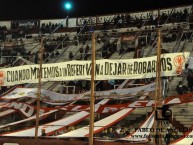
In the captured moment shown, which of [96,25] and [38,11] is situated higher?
[38,11]

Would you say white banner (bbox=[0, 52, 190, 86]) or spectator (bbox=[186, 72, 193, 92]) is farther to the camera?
spectator (bbox=[186, 72, 193, 92])

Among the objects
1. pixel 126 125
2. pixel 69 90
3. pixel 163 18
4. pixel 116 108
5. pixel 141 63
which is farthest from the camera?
pixel 163 18

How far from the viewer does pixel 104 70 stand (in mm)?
9867

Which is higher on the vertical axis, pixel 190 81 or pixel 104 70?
pixel 104 70

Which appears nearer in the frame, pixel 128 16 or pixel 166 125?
pixel 166 125

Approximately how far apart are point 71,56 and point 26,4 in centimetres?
1400

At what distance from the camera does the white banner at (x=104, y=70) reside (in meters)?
8.99

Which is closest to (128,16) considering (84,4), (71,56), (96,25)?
(96,25)

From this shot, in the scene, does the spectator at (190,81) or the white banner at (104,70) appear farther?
the spectator at (190,81)

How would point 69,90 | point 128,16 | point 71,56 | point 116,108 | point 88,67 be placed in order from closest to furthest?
point 88,67, point 116,108, point 69,90, point 71,56, point 128,16

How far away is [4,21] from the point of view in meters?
34.1

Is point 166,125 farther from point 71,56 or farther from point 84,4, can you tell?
point 84,4

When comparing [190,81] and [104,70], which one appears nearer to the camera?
[104,70]

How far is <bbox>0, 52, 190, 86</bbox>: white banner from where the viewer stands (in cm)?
899
